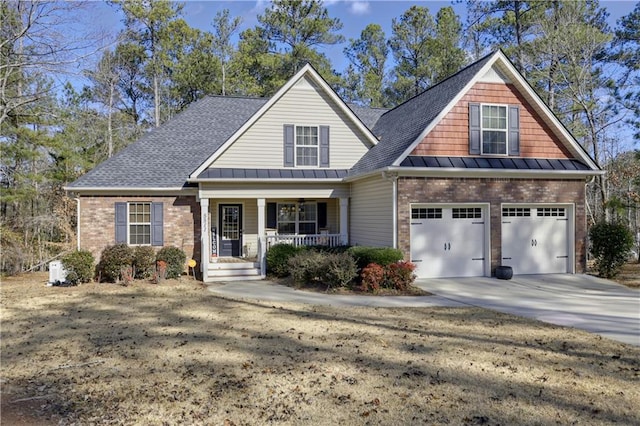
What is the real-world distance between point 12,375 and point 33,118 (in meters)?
17.4

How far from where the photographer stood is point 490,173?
45.9 feet

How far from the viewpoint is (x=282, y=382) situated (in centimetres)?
538

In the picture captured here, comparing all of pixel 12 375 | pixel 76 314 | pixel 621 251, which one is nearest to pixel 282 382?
pixel 12 375

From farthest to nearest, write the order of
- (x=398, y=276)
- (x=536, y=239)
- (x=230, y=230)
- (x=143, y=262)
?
(x=230, y=230) → (x=536, y=239) → (x=143, y=262) → (x=398, y=276)

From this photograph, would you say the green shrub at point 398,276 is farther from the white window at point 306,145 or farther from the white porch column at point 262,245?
the white window at point 306,145

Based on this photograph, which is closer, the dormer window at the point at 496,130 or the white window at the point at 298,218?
the dormer window at the point at 496,130

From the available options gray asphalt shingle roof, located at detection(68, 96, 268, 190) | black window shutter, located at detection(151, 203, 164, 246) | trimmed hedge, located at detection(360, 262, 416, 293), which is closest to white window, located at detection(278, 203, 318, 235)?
gray asphalt shingle roof, located at detection(68, 96, 268, 190)

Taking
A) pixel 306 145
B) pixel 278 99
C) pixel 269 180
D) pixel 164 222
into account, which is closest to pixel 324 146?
pixel 306 145

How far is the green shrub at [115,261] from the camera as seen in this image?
46.6ft

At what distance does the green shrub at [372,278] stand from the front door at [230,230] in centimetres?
730

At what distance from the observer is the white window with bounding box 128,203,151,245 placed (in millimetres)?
15656

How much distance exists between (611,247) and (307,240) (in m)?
9.92

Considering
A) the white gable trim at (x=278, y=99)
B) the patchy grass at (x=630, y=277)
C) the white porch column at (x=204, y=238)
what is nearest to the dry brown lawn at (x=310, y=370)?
the white porch column at (x=204, y=238)

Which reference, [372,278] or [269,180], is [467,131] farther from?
[269,180]
